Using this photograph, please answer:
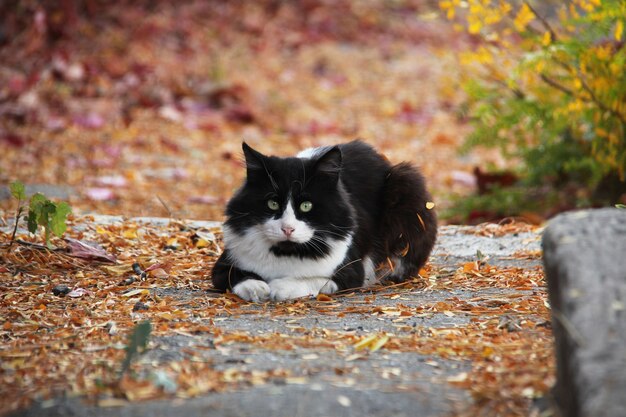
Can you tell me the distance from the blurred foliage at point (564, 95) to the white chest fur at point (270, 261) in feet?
6.56

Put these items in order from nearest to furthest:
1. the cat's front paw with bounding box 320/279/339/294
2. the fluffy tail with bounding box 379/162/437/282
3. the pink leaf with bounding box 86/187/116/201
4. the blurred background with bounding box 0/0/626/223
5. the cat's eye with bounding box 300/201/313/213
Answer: the cat's eye with bounding box 300/201/313/213 < the cat's front paw with bounding box 320/279/339/294 < the fluffy tail with bounding box 379/162/437/282 < the blurred background with bounding box 0/0/626/223 < the pink leaf with bounding box 86/187/116/201

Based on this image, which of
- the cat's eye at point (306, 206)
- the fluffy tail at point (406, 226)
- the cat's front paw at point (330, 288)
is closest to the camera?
the cat's eye at point (306, 206)

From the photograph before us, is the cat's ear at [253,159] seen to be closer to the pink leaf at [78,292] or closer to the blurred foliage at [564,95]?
the pink leaf at [78,292]

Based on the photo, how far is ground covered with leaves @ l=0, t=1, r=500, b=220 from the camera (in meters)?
7.03

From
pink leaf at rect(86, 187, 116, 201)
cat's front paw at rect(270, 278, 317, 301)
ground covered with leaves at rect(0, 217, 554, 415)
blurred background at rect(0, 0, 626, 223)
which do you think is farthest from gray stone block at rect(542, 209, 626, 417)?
pink leaf at rect(86, 187, 116, 201)

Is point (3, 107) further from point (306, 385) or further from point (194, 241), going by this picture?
point (306, 385)

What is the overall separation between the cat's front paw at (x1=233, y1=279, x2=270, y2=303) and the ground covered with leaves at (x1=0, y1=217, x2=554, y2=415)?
6 centimetres

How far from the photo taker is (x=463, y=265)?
4.25 metres

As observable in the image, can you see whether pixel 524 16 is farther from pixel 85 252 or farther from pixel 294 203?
pixel 85 252

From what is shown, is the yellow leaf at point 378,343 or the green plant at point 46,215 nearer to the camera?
the yellow leaf at point 378,343

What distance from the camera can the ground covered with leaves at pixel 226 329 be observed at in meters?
2.46

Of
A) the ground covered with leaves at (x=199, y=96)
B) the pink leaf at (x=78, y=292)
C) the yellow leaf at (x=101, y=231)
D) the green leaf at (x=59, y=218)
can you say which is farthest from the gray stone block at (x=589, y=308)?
the ground covered with leaves at (x=199, y=96)

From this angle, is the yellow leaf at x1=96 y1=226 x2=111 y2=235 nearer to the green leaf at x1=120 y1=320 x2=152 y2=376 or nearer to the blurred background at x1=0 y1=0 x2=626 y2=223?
the blurred background at x1=0 y1=0 x2=626 y2=223

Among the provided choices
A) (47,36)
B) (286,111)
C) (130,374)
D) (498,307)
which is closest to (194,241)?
(498,307)
